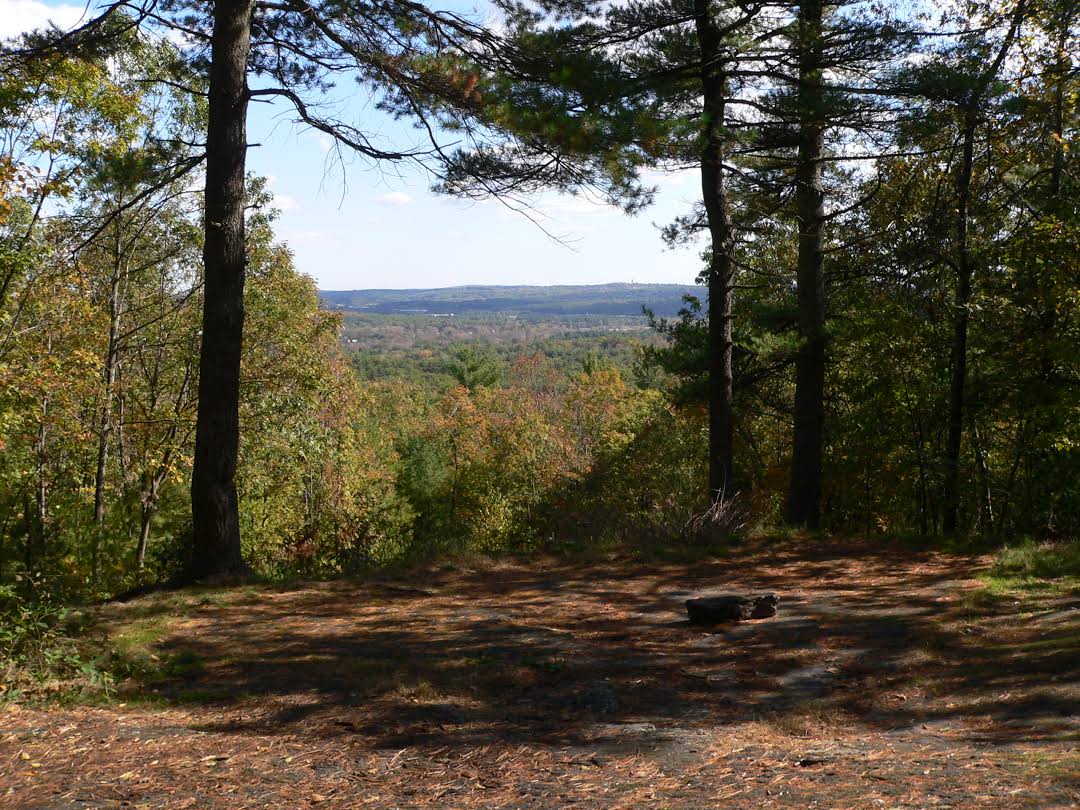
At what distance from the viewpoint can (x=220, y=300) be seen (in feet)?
22.2

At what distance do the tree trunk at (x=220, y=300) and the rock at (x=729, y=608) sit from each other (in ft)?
12.7

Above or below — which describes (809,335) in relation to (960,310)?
below

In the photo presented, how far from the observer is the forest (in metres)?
4.35

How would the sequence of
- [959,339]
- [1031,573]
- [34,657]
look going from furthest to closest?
[959,339] → [1031,573] → [34,657]

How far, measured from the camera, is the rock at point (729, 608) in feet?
18.4

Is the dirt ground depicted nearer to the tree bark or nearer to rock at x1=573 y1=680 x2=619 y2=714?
rock at x1=573 y1=680 x2=619 y2=714

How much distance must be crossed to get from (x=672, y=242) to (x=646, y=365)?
15.5 feet

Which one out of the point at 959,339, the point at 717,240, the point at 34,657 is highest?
the point at 717,240

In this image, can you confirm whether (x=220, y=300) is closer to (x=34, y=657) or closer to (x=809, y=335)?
(x=34, y=657)

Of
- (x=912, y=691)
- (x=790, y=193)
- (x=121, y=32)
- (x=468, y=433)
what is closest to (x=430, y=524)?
(x=468, y=433)

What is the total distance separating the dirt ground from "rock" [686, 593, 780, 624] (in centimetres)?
10

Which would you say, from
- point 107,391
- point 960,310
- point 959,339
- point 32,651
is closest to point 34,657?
point 32,651

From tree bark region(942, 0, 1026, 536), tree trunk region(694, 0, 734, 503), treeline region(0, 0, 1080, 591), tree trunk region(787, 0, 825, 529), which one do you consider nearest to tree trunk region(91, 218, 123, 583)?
treeline region(0, 0, 1080, 591)

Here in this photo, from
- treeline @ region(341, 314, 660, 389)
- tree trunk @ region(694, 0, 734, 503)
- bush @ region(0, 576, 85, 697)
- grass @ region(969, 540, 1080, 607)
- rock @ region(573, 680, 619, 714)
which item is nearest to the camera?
rock @ region(573, 680, 619, 714)
